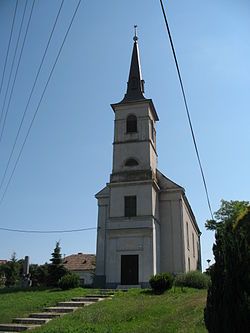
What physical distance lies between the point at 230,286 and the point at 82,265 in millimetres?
55442

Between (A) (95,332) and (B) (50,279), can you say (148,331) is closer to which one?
(A) (95,332)

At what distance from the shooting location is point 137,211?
3025cm

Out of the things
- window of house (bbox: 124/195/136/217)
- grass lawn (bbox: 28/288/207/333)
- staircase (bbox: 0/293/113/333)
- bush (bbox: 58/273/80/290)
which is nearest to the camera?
grass lawn (bbox: 28/288/207/333)

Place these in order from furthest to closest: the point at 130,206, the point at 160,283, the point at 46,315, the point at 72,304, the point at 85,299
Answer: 1. the point at 130,206
2. the point at 160,283
3. the point at 85,299
4. the point at 72,304
5. the point at 46,315

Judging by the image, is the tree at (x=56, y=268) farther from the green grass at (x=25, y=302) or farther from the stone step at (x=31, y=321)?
the stone step at (x=31, y=321)

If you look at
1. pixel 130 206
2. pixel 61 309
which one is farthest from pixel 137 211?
pixel 61 309

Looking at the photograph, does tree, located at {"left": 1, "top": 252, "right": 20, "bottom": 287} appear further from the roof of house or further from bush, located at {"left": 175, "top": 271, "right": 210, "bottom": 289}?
bush, located at {"left": 175, "top": 271, "right": 210, "bottom": 289}

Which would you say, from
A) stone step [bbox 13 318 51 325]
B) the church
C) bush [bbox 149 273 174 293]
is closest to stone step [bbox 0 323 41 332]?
stone step [bbox 13 318 51 325]

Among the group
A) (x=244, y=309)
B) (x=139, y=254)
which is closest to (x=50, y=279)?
(x=139, y=254)

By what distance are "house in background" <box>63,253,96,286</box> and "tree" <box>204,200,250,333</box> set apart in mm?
50449

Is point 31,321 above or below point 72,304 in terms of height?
below

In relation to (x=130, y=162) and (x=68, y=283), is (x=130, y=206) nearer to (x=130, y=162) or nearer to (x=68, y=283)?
(x=130, y=162)

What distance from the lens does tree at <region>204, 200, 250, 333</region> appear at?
321 inches

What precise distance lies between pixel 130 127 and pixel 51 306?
61.2ft
